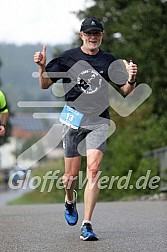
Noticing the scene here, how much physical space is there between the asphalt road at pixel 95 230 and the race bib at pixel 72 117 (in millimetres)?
1104

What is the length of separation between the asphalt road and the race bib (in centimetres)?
110

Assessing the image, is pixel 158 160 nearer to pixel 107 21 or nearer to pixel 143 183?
pixel 143 183

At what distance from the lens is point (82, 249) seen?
747 cm

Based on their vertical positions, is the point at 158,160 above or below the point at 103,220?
below

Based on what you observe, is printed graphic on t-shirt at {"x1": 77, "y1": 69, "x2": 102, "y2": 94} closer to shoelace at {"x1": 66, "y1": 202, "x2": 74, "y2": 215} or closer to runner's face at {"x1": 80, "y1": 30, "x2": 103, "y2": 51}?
runner's face at {"x1": 80, "y1": 30, "x2": 103, "y2": 51}

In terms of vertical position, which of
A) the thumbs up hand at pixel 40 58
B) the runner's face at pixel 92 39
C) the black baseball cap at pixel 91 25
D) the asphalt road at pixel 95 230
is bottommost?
the asphalt road at pixel 95 230

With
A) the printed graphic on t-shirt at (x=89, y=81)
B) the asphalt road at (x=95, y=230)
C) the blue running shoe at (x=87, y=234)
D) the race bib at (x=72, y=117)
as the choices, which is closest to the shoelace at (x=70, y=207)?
the asphalt road at (x=95, y=230)

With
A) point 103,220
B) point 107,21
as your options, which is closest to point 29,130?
point 107,21

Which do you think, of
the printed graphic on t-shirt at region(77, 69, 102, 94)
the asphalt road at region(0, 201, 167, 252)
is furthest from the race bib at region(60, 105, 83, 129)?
the asphalt road at region(0, 201, 167, 252)

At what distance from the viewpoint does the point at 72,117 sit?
8484 millimetres

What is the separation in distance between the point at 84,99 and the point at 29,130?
142 meters

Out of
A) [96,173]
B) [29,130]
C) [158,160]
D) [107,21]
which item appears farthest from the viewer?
[29,130]

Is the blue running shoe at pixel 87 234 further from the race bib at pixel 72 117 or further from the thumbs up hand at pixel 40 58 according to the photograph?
the thumbs up hand at pixel 40 58

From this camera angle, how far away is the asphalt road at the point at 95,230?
757 cm
